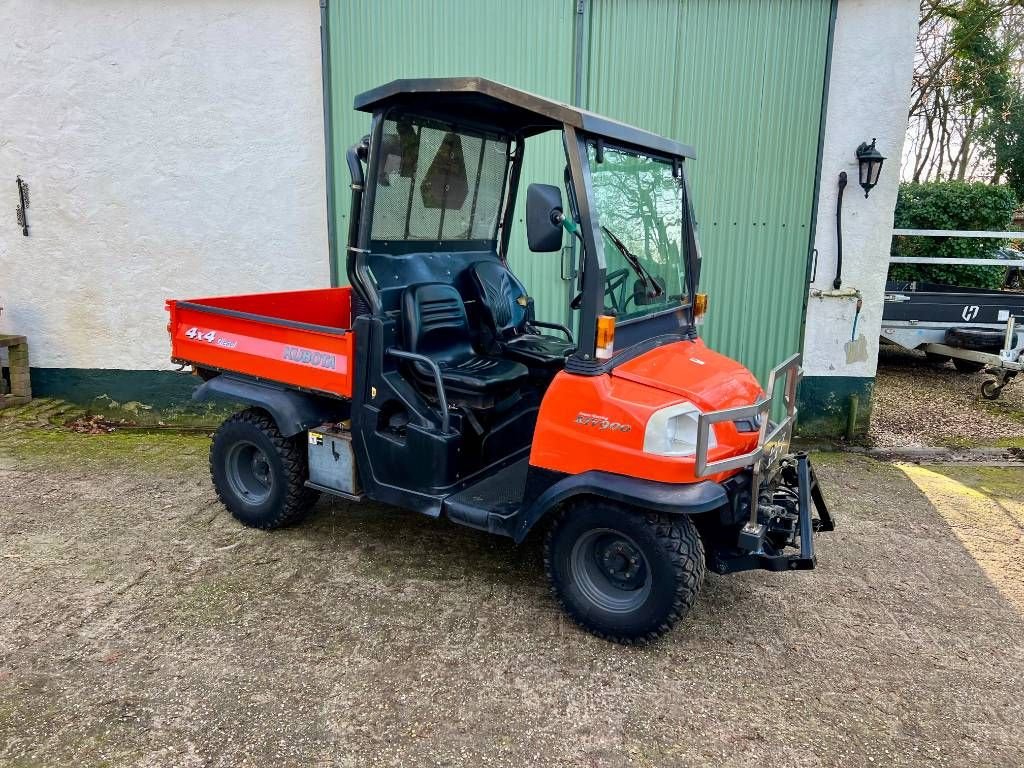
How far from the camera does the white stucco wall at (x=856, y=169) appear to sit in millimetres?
5648

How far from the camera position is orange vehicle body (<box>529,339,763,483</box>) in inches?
118

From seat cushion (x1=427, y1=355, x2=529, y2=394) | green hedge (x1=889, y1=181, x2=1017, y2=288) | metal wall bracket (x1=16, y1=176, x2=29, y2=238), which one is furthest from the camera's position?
green hedge (x1=889, y1=181, x2=1017, y2=288)

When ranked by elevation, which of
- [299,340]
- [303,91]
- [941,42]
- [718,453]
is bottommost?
[718,453]

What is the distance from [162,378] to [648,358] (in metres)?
4.92

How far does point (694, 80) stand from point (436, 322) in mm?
3473

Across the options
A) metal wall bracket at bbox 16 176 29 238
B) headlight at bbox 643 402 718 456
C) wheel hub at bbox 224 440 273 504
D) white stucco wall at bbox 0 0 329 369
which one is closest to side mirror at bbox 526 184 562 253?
headlight at bbox 643 402 718 456

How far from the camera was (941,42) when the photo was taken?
16578 mm

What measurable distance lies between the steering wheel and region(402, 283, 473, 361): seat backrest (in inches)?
32.8

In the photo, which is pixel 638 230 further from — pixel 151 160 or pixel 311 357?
pixel 151 160

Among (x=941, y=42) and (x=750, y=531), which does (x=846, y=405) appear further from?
(x=941, y=42)

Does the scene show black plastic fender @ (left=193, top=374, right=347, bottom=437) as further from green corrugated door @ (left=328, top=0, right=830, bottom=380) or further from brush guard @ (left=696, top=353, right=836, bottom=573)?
green corrugated door @ (left=328, top=0, right=830, bottom=380)

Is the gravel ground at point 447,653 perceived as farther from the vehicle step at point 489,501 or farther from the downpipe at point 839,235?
the downpipe at point 839,235

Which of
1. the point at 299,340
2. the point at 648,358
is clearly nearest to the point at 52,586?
the point at 299,340

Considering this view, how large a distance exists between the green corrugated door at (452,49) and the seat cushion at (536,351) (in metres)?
2.13
